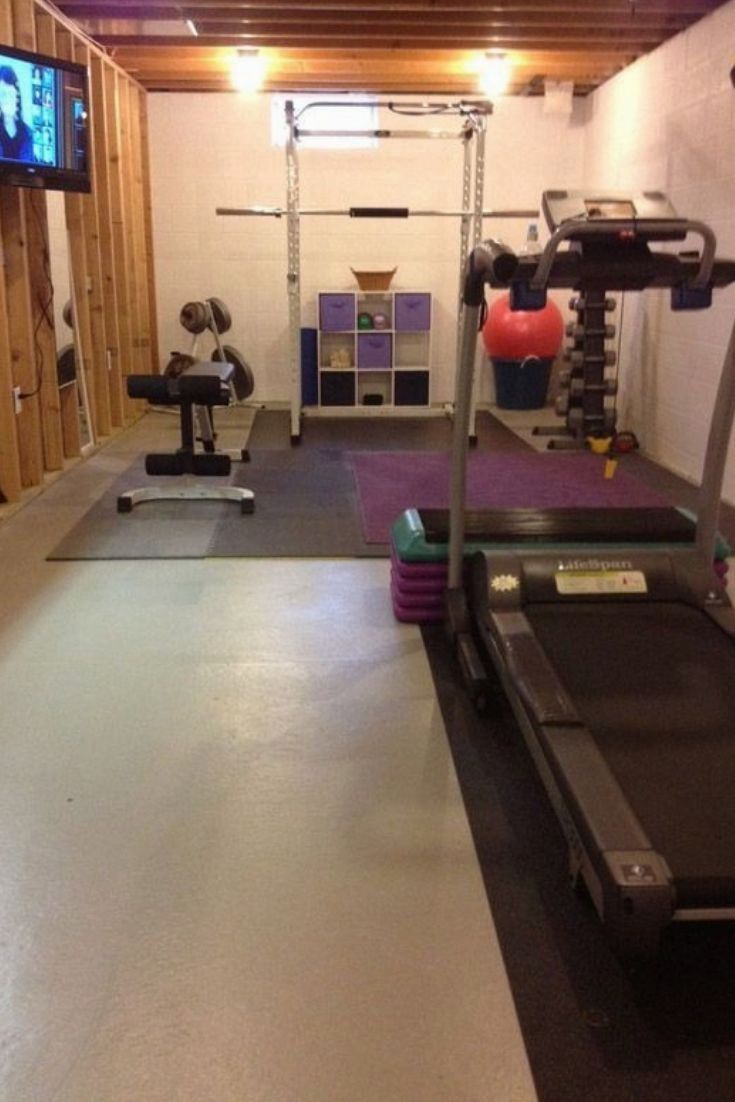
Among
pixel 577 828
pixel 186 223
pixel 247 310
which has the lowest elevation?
pixel 577 828

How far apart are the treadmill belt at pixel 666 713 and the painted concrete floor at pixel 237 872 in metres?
0.40

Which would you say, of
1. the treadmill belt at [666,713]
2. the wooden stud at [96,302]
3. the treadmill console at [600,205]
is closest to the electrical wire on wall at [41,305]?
the wooden stud at [96,302]

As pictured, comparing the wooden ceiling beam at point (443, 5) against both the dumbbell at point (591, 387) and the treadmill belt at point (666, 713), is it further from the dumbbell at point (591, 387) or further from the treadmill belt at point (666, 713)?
the treadmill belt at point (666, 713)

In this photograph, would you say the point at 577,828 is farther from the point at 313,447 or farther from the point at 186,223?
the point at 186,223

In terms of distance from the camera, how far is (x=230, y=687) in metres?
2.92

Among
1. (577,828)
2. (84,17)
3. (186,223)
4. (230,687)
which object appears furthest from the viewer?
(186,223)

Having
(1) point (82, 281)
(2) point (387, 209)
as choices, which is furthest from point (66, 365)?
(2) point (387, 209)

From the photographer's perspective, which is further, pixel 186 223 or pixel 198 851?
pixel 186 223

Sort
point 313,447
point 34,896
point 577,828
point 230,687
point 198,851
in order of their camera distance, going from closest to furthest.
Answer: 1. point 577,828
2. point 34,896
3. point 198,851
4. point 230,687
5. point 313,447

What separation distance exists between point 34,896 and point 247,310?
23.5 ft

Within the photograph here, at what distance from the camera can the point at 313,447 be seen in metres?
6.69

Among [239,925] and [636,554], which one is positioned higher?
[636,554]

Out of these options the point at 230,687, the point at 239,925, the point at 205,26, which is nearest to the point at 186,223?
the point at 205,26

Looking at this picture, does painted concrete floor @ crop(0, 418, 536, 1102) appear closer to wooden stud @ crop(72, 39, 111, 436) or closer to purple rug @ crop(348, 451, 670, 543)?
purple rug @ crop(348, 451, 670, 543)
